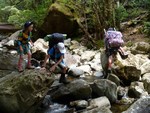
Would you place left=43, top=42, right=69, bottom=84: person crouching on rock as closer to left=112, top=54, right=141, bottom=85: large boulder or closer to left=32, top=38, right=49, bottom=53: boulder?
left=112, top=54, right=141, bottom=85: large boulder

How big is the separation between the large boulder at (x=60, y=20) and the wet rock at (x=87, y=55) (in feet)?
8.62

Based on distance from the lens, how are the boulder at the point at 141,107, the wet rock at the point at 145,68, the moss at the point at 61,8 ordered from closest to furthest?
the boulder at the point at 141,107, the wet rock at the point at 145,68, the moss at the point at 61,8

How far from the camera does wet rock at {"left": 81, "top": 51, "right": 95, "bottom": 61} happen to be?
39.6 feet

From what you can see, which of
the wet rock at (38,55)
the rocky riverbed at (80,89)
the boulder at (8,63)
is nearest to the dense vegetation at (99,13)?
the wet rock at (38,55)

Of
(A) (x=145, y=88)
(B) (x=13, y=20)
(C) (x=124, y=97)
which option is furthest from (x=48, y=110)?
(B) (x=13, y=20)

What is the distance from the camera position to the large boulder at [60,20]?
14.7m

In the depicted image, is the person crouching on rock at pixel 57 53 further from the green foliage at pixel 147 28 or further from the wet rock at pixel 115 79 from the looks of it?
the green foliage at pixel 147 28

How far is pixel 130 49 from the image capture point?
11695 millimetres

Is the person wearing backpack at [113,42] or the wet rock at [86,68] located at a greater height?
the person wearing backpack at [113,42]

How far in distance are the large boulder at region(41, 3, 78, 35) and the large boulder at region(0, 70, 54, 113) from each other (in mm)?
8318

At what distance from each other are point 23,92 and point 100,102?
186 centimetres

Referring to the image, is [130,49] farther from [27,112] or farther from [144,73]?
[27,112]

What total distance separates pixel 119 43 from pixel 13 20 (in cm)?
1017

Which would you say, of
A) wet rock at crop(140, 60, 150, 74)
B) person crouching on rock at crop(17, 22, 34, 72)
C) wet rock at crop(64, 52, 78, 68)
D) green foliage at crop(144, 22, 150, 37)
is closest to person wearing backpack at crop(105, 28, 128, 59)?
wet rock at crop(140, 60, 150, 74)
